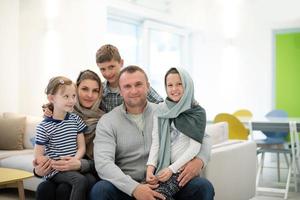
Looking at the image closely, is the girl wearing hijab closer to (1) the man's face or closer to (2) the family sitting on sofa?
(2) the family sitting on sofa

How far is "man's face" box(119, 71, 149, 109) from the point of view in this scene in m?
2.54

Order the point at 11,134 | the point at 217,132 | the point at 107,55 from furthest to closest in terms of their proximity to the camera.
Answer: the point at 11,134, the point at 217,132, the point at 107,55

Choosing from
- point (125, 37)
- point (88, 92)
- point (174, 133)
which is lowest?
point (174, 133)

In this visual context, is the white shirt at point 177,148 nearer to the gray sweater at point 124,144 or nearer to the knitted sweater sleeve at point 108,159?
the gray sweater at point 124,144

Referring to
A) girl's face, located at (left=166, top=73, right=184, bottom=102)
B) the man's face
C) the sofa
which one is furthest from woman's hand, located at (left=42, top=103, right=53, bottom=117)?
the sofa

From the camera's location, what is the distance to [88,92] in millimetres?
2684

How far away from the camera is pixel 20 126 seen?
4605 mm

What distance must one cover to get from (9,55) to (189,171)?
11.6 ft

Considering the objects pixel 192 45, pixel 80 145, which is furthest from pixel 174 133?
pixel 192 45

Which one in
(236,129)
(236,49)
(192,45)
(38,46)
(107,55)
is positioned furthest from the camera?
(192,45)

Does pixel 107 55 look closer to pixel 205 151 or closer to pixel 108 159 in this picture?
pixel 108 159

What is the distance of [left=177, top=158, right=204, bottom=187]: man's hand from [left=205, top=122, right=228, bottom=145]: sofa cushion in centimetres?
103

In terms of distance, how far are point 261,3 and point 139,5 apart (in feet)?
7.46

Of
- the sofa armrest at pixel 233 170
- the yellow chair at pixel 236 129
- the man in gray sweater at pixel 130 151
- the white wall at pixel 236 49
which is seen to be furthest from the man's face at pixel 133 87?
the white wall at pixel 236 49
